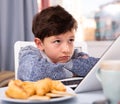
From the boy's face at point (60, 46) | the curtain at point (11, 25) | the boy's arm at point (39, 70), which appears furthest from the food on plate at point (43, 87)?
the curtain at point (11, 25)

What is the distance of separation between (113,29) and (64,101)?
2586mm

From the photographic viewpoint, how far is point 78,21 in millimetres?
3002

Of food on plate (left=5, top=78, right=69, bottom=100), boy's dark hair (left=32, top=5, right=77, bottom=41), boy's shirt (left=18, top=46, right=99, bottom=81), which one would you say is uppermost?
boy's dark hair (left=32, top=5, right=77, bottom=41)

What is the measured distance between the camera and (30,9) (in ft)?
8.68

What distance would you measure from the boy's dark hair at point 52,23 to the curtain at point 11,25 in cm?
133

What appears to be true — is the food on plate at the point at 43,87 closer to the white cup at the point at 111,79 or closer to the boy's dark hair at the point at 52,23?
the white cup at the point at 111,79

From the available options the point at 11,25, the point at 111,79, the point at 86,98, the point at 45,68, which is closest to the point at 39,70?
the point at 45,68

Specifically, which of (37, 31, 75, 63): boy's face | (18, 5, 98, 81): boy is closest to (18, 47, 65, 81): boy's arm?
(18, 5, 98, 81): boy

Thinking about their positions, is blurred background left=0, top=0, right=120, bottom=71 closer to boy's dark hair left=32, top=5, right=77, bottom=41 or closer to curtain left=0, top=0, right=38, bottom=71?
curtain left=0, top=0, right=38, bottom=71

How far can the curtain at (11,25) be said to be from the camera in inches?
99.9

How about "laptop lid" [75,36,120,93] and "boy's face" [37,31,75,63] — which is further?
"boy's face" [37,31,75,63]

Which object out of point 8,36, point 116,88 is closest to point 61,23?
point 116,88

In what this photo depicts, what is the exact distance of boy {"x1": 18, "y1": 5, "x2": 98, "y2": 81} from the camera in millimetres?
993

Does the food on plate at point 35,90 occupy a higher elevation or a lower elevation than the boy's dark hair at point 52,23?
lower
